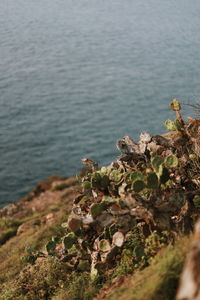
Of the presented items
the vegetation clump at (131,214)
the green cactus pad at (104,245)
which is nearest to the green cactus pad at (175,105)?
the vegetation clump at (131,214)

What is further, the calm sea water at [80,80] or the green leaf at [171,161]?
the calm sea water at [80,80]

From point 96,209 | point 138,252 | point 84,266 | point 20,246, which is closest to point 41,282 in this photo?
point 84,266

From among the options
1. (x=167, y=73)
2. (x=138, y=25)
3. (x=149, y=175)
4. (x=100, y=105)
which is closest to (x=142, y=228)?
(x=149, y=175)

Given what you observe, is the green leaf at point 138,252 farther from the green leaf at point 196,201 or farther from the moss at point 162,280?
the green leaf at point 196,201

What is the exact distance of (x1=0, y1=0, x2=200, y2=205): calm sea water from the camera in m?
48.2

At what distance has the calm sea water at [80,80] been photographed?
48156 millimetres

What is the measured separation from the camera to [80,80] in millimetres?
65688

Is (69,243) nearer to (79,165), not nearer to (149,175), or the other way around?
(149,175)

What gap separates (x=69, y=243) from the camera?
34.4 ft

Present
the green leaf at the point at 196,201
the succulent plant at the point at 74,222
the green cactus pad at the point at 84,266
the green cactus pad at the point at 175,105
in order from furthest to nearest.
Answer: the green cactus pad at the point at 175,105 → the green cactus pad at the point at 84,266 → the green leaf at the point at 196,201 → the succulent plant at the point at 74,222

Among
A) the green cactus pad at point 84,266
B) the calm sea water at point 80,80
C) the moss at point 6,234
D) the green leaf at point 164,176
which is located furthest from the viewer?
the calm sea water at point 80,80

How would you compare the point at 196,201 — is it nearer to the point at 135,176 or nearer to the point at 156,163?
the point at 156,163

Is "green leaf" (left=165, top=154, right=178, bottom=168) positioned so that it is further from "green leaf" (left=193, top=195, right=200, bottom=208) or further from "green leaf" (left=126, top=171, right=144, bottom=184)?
"green leaf" (left=193, top=195, right=200, bottom=208)

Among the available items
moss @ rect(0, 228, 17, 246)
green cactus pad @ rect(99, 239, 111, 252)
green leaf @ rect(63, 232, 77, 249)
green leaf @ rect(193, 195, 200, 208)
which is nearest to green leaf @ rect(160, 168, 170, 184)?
green leaf @ rect(193, 195, 200, 208)
